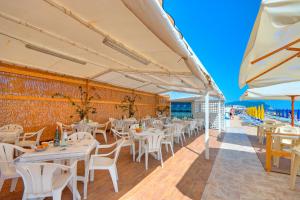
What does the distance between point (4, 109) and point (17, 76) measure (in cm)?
118

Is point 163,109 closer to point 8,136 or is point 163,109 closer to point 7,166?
point 8,136

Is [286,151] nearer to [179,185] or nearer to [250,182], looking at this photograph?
[250,182]

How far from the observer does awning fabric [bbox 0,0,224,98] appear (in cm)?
165

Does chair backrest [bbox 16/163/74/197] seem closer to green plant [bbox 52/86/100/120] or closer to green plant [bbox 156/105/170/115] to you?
green plant [bbox 52/86/100/120]

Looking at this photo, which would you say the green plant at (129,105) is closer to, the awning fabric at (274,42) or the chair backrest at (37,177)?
the chair backrest at (37,177)

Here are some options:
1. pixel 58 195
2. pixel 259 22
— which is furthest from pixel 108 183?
pixel 259 22

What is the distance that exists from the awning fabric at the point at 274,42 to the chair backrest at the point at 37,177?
8.32 ft

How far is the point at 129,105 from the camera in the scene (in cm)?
1179

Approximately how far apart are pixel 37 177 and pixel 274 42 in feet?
9.92

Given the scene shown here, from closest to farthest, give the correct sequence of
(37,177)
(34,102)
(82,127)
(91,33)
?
(37,177)
(91,33)
(34,102)
(82,127)

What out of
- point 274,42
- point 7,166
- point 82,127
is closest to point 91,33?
point 7,166

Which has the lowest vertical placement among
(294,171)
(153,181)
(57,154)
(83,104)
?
(153,181)

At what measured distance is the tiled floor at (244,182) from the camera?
2.79m

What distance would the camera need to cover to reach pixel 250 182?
3.28 meters
